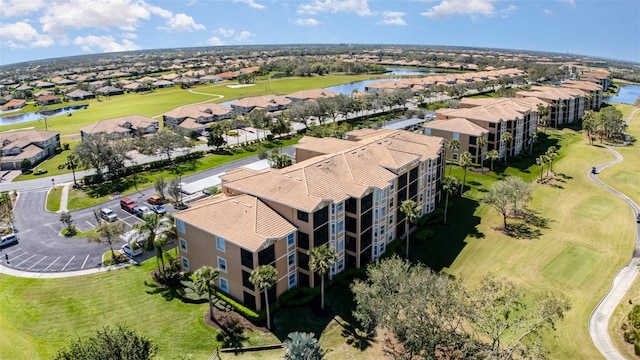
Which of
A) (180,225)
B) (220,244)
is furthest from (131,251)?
(220,244)

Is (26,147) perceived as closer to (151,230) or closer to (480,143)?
(151,230)

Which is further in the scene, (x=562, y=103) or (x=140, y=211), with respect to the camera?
(x=562, y=103)

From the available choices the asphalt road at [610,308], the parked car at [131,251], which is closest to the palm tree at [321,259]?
the parked car at [131,251]

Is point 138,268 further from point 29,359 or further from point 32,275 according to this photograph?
point 29,359

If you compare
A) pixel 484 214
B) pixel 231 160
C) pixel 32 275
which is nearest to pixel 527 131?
pixel 484 214

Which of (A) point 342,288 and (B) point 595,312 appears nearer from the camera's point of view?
(B) point 595,312

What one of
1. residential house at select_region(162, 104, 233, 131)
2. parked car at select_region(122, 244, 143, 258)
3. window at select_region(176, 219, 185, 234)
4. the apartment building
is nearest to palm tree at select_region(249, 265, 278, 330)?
window at select_region(176, 219, 185, 234)
